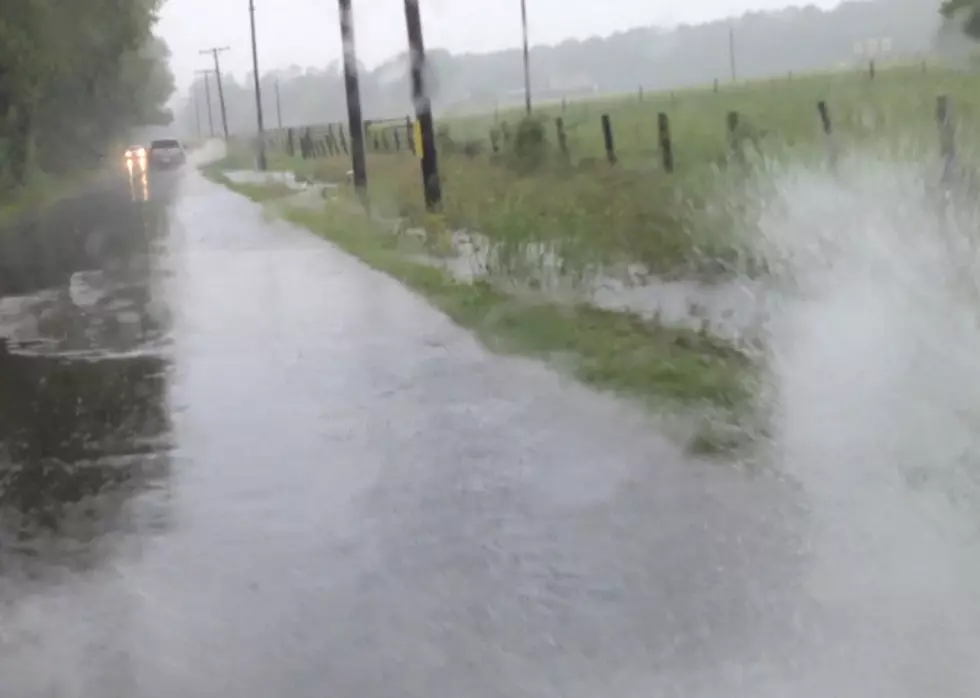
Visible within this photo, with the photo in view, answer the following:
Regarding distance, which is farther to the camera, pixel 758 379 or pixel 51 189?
pixel 51 189

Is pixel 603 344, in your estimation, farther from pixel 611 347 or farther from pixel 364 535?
pixel 364 535

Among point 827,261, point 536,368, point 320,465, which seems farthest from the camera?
point 827,261

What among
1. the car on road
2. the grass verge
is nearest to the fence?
the grass verge

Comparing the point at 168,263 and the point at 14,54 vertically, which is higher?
the point at 14,54

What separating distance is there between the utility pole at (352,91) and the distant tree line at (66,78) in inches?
495

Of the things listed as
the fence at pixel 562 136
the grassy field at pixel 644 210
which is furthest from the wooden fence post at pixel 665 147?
the grassy field at pixel 644 210

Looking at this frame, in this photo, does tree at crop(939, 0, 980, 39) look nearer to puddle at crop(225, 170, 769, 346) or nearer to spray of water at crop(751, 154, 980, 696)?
spray of water at crop(751, 154, 980, 696)

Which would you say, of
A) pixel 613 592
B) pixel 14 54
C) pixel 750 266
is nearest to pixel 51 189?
pixel 14 54

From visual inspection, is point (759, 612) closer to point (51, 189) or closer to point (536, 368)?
point (536, 368)

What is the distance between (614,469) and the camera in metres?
7.44

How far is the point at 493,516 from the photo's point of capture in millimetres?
6746

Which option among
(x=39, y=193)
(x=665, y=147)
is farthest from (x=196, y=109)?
(x=665, y=147)

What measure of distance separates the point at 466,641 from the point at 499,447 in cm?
296

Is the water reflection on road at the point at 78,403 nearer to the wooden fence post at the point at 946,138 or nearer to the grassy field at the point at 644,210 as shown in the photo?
the grassy field at the point at 644,210
